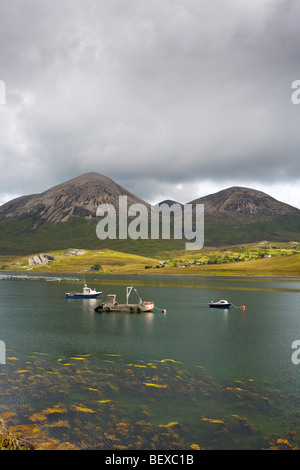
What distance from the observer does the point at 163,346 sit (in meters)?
58.8

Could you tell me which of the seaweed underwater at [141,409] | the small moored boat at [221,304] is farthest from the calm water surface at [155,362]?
the small moored boat at [221,304]

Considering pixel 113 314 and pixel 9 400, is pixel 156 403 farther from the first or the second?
pixel 113 314

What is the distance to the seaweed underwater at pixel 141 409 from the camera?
26203mm

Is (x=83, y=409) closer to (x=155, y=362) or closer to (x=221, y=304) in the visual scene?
(x=155, y=362)

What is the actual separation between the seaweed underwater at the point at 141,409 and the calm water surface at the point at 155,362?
158 millimetres

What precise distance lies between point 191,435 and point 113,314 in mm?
72608

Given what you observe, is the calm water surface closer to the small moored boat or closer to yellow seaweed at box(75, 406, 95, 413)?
yellow seaweed at box(75, 406, 95, 413)

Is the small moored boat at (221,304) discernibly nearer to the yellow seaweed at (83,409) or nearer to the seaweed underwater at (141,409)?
the seaweed underwater at (141,409)

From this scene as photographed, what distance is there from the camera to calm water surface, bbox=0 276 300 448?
31.0 meters

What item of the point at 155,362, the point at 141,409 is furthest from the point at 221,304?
the point at 141,409

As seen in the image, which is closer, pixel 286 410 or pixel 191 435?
pixel 191 435

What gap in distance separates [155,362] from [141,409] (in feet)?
55.2

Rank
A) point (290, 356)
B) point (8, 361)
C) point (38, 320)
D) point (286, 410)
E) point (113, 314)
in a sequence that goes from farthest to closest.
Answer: point (113, 314)
point (38, 320)
point (290, 356)
point (8, 361)
point (286, 410)
